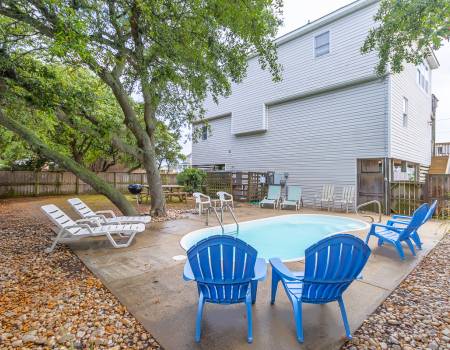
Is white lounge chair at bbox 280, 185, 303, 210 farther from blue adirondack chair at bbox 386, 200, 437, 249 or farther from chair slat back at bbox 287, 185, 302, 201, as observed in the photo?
blue adirondack chair at bbox 386, 200, 437, 249

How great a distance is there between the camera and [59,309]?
8.77 ft

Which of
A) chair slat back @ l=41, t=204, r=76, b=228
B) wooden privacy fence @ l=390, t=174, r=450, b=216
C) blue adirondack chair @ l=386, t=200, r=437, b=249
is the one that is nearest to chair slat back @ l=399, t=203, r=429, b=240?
blue adirondack chair @ l=386, t=200, r=437, b=249

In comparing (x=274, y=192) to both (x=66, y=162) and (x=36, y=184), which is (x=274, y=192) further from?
A: (x=36, y=184)

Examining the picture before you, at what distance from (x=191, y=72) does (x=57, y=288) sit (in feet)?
17.6

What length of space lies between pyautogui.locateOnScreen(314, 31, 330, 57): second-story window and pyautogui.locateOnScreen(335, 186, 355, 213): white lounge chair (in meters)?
6.08

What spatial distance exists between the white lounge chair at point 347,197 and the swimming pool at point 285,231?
150cm

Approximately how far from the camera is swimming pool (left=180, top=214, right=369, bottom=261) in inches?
247

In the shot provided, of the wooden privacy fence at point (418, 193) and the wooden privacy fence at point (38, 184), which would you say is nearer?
the wooden privacy fence at point (418, 193)

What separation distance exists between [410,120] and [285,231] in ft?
27.1

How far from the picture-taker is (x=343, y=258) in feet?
7.19

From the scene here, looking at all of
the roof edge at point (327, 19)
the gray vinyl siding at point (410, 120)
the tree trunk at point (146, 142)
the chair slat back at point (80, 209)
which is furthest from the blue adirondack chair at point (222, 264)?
the roof edge at point (327, 19)

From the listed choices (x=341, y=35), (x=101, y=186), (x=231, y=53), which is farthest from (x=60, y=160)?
(x=341, y=35)

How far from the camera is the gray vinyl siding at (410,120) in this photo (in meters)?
9.67

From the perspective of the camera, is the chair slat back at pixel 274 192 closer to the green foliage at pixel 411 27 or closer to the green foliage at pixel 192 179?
the green foliage at pixel 192 179
